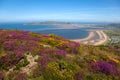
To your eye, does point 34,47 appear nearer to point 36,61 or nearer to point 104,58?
point 36,61

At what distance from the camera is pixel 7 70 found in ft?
34.6

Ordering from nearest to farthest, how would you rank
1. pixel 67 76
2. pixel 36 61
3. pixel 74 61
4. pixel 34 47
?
pixel 67 76 < pixel 36 61 < pixel 74 61 < pixel 34 47

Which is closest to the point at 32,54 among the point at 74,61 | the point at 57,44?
the point at 74,61

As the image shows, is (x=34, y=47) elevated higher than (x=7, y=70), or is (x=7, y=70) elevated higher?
(x=34, y=47)

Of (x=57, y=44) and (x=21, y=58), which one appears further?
(x=57, y=44)

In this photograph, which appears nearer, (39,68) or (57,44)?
(39,68)

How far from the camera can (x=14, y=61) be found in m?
11.2

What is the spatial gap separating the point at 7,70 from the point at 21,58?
150 centimetres

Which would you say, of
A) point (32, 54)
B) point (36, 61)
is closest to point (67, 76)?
point (36, 61)

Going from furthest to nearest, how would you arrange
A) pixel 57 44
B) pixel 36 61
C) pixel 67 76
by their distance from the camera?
1. pixel 57 44
2. pixel 36 61
3. pixel 67 76

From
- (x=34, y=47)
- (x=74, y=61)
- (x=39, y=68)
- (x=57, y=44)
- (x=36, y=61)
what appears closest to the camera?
(x=39, y=68)

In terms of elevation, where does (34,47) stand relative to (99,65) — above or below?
above

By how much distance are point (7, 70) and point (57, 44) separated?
7.19 meters

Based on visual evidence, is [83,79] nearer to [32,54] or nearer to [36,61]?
[36,61]
